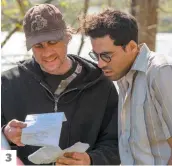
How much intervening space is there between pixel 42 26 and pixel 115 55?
21.6 inches

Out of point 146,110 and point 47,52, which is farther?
point 47,52

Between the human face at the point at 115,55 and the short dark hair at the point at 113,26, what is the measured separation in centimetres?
3

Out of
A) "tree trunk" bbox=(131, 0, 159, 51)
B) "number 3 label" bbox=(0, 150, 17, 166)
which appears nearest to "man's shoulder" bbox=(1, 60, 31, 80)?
"number 3 label" bbox=(0, 150, 17, 166)

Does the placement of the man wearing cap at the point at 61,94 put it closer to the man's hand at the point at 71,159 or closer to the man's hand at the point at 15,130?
the man's hand at the point at 15,130

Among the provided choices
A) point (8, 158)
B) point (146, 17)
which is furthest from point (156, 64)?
point (146, 17)

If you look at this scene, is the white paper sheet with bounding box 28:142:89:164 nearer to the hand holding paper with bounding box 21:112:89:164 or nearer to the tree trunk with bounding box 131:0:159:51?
the hand holding paper with bounding box 21:112:89:164

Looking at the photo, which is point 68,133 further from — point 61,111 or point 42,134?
point 42,134

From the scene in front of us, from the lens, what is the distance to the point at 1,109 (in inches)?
130

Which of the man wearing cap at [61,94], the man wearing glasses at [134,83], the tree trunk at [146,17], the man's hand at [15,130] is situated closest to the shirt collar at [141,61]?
the man wearing glasses at [134,83]

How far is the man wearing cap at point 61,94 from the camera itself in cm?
320

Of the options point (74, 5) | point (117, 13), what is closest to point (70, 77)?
point (117, 13)

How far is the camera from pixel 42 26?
10.5 feet

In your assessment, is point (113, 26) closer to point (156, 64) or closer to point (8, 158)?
point (156, 64)

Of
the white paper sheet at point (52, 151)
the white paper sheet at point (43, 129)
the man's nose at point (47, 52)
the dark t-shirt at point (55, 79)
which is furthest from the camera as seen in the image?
the dark t-shirt at point (55, 79)
